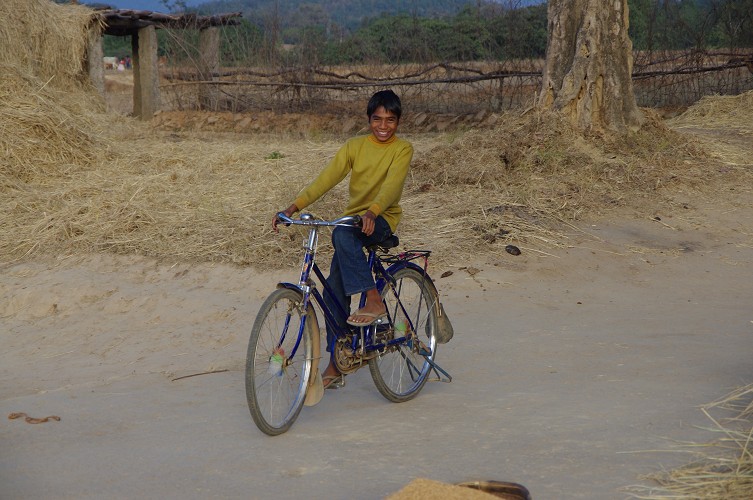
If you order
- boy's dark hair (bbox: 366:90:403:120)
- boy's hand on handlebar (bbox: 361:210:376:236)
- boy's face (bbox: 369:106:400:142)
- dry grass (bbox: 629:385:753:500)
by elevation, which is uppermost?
boy's dark hair (bbox: 366:90:403:120)

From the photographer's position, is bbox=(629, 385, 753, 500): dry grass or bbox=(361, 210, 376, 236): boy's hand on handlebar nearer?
bbox=(629, 385, 753, 500): dry grass

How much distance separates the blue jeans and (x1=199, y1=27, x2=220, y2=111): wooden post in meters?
14.8

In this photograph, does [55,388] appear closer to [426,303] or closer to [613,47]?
[426,303]

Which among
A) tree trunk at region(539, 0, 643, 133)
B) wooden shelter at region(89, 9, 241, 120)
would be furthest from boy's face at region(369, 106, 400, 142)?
wooden shelter at region(89, 9, 241, 120)

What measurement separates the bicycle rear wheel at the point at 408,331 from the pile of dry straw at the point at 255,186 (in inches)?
93.3

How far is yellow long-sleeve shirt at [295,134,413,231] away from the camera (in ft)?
15.0

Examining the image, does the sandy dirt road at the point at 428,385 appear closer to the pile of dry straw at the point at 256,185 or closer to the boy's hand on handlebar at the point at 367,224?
the pile of dry straw at the point at 256,185

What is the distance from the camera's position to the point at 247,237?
7820 millimetres

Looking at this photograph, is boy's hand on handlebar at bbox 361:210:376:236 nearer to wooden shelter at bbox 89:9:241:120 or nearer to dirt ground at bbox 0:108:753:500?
dirt ground at bbox 0:108:753:500

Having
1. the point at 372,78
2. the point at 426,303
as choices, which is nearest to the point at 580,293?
the point at 426,303

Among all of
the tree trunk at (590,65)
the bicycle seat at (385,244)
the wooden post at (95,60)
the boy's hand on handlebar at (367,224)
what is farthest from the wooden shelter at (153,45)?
the boy's hand on handlebar at (367,224)

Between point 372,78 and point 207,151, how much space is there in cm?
481

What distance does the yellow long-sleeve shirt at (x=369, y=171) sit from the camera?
4566mm

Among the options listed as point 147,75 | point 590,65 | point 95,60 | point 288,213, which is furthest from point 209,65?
point 288,213
